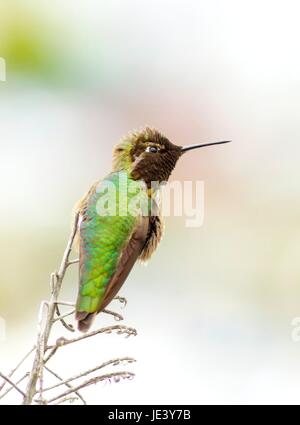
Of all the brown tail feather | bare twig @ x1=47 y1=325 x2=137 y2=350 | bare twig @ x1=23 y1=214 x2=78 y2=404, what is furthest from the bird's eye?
bare twig @ x1=23 y1=214 x2=78 y2=404

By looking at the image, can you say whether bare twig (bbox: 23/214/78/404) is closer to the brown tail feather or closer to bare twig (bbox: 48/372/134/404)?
bare twig (bbox: 48/372/134/404)

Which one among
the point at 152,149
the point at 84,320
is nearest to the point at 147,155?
the point at 152,149

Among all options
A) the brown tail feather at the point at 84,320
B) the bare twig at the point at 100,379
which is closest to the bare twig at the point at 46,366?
the bare twig at the point at 100,379

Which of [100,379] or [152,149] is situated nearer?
[100,379]

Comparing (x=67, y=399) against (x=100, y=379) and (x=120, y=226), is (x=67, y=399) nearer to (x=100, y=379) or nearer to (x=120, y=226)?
(x=100, y=379)

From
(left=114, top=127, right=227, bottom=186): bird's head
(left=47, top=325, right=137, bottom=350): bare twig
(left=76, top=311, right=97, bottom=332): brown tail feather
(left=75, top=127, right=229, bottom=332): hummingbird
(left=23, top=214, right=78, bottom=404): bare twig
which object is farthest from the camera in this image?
(left=114, top=127, right=227, bottom=186): bird's head

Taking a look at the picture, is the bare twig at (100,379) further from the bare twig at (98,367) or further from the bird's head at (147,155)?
the bird's head at (147,155)
